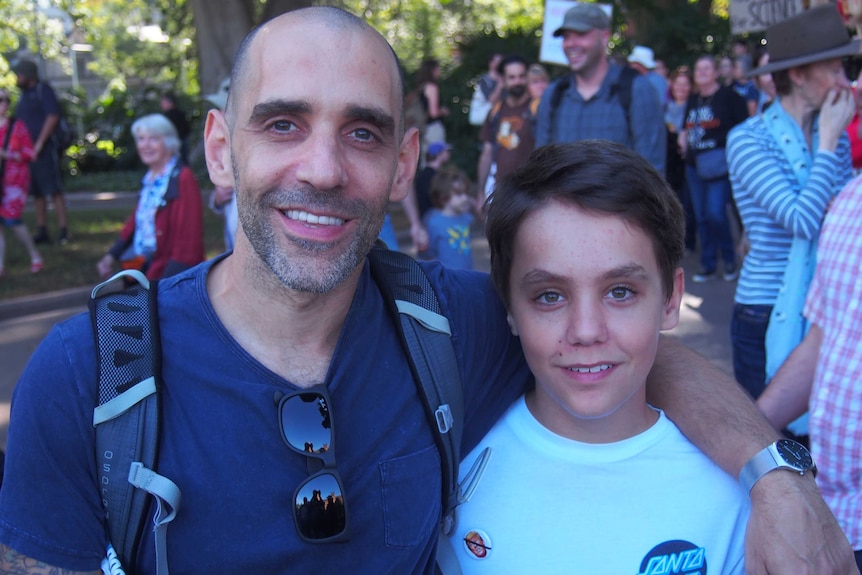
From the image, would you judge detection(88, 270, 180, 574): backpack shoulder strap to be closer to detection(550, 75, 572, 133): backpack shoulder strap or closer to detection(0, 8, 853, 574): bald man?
detection(0, 8, 853, 574): bald man

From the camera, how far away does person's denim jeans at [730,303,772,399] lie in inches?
150

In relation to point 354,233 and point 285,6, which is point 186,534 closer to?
point 354,233

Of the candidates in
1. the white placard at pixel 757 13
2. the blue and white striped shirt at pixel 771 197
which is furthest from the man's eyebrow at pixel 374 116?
the white placard at pixel 757 13

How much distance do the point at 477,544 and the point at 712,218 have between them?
26.6ft

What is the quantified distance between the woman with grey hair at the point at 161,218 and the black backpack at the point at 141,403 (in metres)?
4.50

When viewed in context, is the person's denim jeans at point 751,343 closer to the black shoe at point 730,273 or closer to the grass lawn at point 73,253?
the black shoe at point 730,273

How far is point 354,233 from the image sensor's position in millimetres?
1820

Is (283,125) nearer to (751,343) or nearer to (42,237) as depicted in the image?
(751,343)

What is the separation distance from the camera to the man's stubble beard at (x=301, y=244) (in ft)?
5.81

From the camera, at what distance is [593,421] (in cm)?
207

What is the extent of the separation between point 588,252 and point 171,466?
38.2 inches

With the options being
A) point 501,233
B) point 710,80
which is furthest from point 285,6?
point 501,233

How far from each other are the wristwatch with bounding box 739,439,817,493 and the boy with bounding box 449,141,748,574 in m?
0.11

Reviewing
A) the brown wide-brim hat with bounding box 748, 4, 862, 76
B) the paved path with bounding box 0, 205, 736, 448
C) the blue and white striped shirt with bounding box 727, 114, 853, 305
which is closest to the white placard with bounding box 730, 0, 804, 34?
the paved path with bounding box 0, 205, 736, 448
